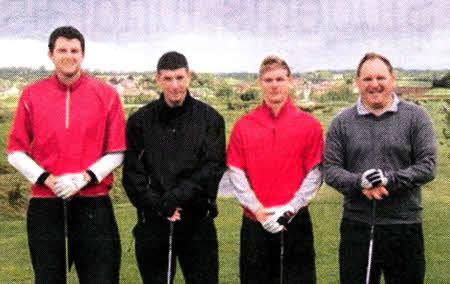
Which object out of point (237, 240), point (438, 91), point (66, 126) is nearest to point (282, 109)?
point (66, 126)

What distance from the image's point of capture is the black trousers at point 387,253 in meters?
4.66

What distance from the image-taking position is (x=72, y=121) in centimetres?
473

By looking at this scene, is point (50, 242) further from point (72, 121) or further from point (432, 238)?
point (432, 238)

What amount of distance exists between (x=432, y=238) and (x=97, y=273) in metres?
10.1

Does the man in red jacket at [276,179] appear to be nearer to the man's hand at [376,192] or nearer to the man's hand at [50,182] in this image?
the man's hand at [376,192]

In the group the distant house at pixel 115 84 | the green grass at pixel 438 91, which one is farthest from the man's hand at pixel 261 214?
the green grass at pixel 438 91

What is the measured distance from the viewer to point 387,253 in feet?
15.4

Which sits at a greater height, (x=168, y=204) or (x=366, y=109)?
(x=366, y=109)

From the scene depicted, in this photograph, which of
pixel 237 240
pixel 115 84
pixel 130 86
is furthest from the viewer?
pixel 130 86

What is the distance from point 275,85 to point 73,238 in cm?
162

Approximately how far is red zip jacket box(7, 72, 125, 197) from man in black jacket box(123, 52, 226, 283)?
0.64 ft

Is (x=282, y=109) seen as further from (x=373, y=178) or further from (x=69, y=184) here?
(x=69, y=184)

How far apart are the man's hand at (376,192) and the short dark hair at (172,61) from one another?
140 cm

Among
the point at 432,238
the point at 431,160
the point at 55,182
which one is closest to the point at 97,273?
the point at 55,182
